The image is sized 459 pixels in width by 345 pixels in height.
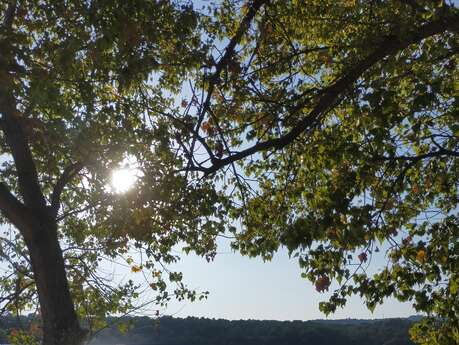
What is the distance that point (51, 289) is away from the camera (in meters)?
9.26

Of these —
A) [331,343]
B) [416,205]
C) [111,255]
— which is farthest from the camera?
[331,343]

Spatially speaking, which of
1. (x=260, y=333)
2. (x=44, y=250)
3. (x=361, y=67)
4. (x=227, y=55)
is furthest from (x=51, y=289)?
(x=260, y=333)

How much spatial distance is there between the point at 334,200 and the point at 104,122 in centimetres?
387

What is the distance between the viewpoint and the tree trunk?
9102 mm

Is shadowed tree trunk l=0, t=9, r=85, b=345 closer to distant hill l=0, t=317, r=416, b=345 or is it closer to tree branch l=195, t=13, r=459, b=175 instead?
tree branch l=195, t=13, r=459, b=175

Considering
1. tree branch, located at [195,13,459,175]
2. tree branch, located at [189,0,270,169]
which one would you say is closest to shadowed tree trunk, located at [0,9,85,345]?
tree branch, located at [189,0,270,169]

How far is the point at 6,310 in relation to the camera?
11422mm

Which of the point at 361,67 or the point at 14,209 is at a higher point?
the point at 361,67

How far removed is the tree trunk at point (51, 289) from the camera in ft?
29.9

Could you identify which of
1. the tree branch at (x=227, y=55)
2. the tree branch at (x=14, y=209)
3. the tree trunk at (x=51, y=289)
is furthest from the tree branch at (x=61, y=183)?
the tree branch at (x=227, y=55)

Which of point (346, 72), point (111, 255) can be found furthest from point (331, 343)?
point (346, 72)

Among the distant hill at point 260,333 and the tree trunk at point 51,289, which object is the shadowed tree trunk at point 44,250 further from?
the distant hill at point 260,333

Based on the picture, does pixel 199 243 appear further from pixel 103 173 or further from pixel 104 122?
pixel 104 122

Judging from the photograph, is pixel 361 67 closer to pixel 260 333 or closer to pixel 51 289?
pixel 51 289
